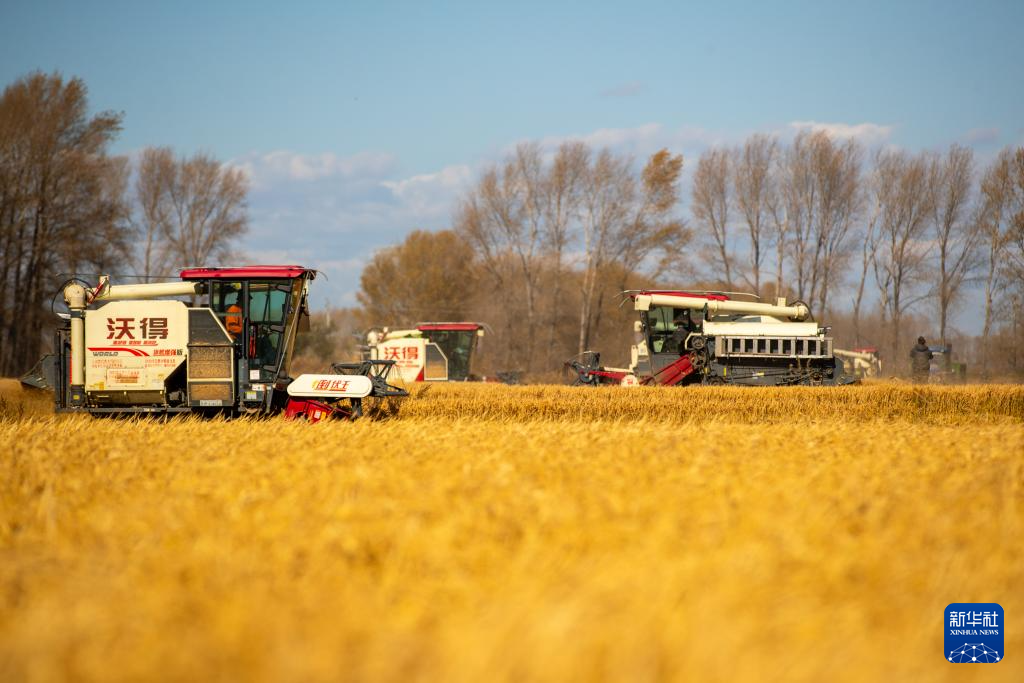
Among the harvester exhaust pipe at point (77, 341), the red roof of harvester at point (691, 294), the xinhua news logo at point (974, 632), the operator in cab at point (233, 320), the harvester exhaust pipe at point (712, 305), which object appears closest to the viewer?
the xinhua news logo at point (974, 632)

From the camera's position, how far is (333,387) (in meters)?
12.2

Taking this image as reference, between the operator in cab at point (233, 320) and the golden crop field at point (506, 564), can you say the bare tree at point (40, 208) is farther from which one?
the golden crop field at point (506, 564)

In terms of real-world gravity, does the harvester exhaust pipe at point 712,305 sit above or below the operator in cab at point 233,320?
above

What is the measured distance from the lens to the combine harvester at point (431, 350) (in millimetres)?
29188

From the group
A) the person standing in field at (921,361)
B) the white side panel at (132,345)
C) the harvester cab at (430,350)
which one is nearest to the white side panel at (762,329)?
the person standing in field at (921,361)

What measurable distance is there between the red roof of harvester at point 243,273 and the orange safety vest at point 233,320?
506 millimetres

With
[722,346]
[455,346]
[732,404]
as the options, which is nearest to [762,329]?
[722,346]

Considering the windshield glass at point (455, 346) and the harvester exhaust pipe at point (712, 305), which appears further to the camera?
the windshield glass at point (455, 346)

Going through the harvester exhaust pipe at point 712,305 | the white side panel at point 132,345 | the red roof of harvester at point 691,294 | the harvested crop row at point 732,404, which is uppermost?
the red roof of harvester at point 691,294

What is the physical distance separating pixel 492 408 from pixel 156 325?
5145 millimetres

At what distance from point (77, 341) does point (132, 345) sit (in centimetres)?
80

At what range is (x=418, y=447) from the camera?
7.44 m

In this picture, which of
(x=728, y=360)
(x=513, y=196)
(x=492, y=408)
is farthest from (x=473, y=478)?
(x=513, y=196)

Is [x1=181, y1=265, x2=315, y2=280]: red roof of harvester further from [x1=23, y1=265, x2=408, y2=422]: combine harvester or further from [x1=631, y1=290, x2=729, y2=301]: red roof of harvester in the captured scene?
[x1=631, y1=290, x2=729, y2=301]: red roof of harvester
